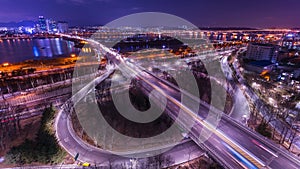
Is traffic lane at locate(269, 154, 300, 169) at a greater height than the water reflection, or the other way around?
the water reflection

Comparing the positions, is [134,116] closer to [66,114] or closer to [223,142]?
[66,114]

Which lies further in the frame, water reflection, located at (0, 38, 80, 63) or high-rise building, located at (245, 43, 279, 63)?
water reflection, located at (0, 38, 80, 63)

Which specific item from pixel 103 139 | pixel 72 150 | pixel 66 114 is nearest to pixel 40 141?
pixel 72 150

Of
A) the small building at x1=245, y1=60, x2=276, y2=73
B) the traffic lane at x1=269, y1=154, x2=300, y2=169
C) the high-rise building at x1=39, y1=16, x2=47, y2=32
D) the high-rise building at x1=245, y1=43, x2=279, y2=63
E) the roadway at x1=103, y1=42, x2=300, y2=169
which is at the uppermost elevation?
the high-rise building at x1=39, y1=16, x2=47, y2=32

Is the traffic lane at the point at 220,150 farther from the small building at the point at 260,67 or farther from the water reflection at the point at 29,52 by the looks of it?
the water reflection at the point at 29,52

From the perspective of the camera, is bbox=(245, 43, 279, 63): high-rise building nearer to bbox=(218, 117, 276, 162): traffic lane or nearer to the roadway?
the roadway

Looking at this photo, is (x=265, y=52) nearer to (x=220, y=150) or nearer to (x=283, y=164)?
(x=283, y=164)

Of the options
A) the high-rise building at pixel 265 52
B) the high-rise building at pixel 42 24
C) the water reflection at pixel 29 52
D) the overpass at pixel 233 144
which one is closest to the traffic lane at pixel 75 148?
the overpass at pixel 233 144

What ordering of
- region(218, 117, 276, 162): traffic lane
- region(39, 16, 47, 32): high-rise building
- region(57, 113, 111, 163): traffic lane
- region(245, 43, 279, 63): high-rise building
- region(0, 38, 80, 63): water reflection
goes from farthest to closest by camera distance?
1. region(39, 16, 47, 32): high-rise building
2. region(0, 38, 80, 63): water reflection
3. region(245, 43, 279, 63): high-rise building
4. region(57, 113, 111, 163): traffic lane
5. region(218, 117, 276, 162): traffic lane

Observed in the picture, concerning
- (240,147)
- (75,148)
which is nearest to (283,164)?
(240,147)

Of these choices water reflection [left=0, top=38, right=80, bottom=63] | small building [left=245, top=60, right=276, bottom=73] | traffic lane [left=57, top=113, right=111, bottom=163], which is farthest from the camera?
water reflection [left=0, top=38, right=80, bottom=63]

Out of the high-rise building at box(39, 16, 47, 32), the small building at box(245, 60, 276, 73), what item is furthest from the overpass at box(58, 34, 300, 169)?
the high-rise building at box(39, 16, 47, 32)
